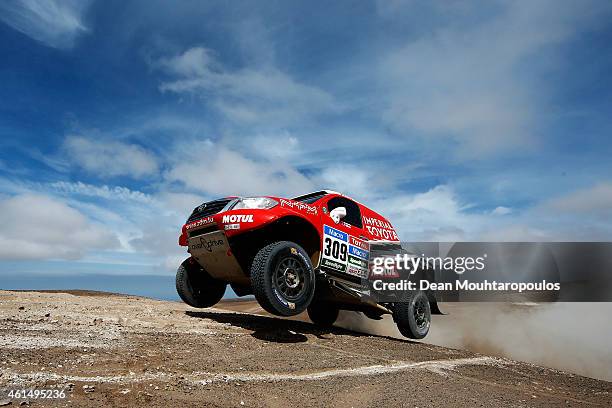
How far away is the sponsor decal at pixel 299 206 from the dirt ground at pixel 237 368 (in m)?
2.13

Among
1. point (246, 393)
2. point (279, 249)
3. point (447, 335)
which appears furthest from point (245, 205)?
point (447, 335)

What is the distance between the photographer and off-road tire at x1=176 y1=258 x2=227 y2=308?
8406 millimetres

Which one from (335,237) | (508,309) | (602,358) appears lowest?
(602,358)

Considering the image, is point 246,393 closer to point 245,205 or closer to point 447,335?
point 245,205

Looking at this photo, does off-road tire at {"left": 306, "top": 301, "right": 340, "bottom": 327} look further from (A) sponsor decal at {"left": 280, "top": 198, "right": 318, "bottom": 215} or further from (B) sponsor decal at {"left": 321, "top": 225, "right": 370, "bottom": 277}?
(A) sponsor decal at {"left": 280, "top": 198, "right": 318, "bottom": 215}

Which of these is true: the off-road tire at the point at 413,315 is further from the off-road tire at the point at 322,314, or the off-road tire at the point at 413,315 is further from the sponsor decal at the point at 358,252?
the off-road tire at the point at 322,314

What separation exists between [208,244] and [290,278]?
59.0 inches

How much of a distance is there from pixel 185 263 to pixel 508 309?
39.3 ft

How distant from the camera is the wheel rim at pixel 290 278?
21.7 ft

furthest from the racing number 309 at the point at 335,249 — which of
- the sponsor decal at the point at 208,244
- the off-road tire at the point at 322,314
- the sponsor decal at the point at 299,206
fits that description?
the off-road tire at the point at 322,314

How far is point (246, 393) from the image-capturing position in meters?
4.46

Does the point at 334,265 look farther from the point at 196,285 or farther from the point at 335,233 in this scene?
the point at 196,285

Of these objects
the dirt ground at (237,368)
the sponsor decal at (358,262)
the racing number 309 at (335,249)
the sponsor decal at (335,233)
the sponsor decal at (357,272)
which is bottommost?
the dirt ground at (237,368)

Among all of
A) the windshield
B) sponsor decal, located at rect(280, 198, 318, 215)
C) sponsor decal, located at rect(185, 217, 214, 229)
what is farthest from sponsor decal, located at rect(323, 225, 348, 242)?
sponsor decal, located at rect(185, 217, 214, 229)
